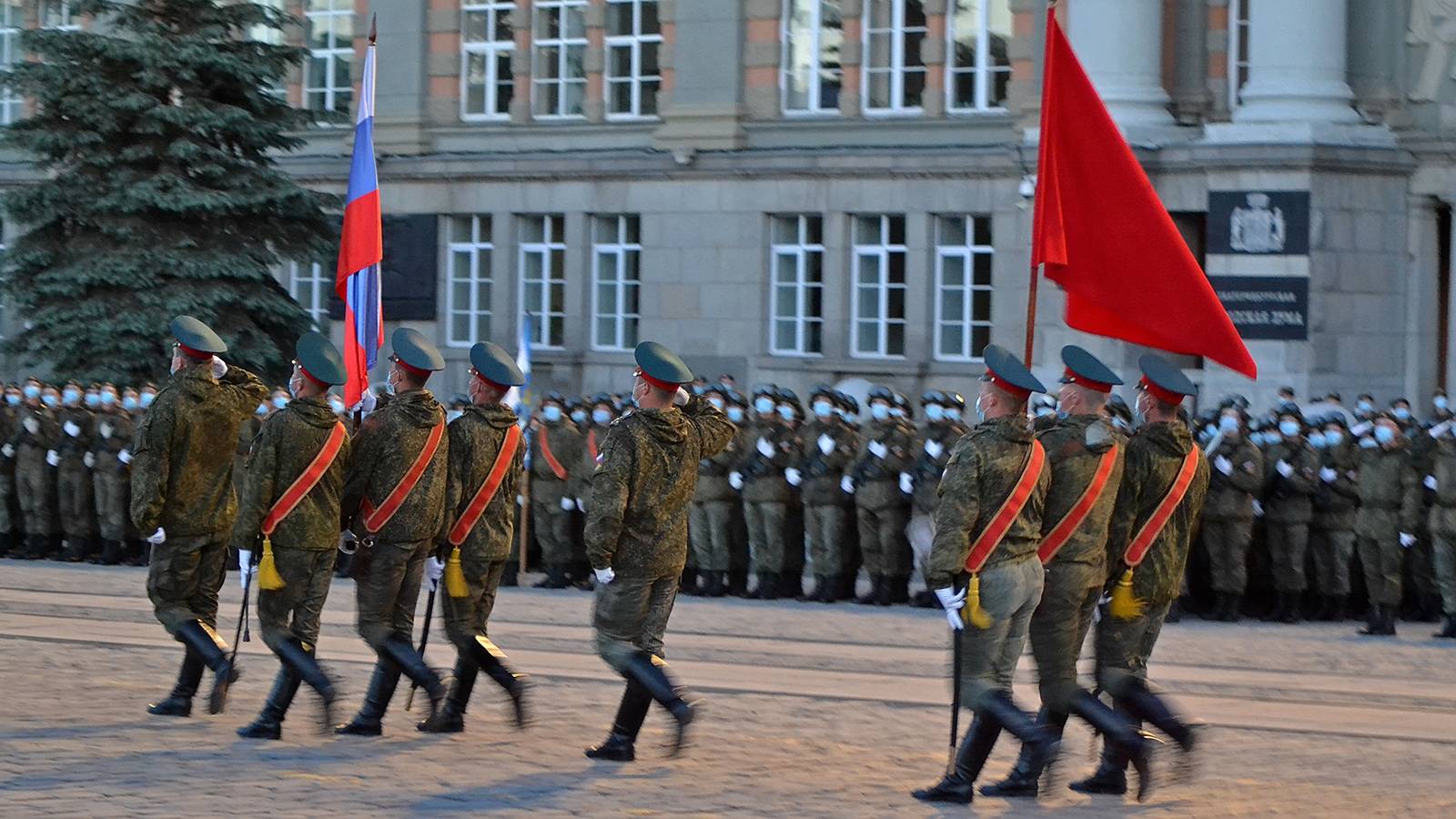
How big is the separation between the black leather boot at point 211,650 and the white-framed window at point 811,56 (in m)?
19.4

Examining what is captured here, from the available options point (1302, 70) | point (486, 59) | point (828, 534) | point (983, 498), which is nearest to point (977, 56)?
point (1302, 70)

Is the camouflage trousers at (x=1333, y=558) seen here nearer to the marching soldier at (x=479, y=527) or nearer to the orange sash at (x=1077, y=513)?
the marching soldier at (x=479, y=527)

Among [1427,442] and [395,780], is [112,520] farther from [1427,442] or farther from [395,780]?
[395,780]

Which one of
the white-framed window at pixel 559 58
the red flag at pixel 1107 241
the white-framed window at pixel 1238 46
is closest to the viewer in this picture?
the red flag at pixel 1107 241

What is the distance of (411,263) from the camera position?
33594 millimetres

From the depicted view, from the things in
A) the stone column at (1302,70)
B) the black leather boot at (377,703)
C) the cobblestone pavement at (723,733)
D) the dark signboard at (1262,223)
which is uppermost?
the stone column at (1302,70)

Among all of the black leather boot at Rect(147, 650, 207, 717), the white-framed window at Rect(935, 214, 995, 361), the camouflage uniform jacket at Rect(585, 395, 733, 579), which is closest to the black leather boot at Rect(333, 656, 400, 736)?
the black leather boot at Rect(147, 650, 207, 717)

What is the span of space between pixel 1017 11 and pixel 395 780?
2018cm

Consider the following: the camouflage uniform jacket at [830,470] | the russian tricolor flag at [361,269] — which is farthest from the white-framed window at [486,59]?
the russian tricolor flag at [361,269]

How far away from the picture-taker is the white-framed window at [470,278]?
3344 cm

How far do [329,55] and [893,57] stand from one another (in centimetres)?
841

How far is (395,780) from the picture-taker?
10.6 m

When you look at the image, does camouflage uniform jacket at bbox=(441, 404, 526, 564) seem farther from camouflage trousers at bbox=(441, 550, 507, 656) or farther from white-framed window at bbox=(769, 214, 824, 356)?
white-framed window at bbox=(769, 214, 824, 356)

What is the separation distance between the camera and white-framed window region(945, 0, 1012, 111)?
29.5m
